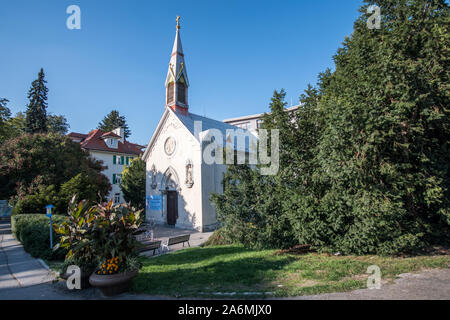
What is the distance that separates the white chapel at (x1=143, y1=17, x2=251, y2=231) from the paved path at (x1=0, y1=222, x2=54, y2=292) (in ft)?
33.6

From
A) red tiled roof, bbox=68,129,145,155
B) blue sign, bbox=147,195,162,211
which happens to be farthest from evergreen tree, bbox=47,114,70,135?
blue sign, bbox=147,195,162,211

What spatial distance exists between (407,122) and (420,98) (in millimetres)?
776

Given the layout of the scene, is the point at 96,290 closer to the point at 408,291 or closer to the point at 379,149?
the point at 408,291

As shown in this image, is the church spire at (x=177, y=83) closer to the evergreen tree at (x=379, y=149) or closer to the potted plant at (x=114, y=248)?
the evergreen tree at (x=379, y=149)

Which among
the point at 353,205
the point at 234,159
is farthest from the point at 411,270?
the point at 234,159

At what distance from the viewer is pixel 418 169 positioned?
805 cm

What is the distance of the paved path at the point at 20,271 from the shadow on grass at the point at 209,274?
10.8 feet

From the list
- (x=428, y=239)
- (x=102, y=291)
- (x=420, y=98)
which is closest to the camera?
(x=102, y=291)

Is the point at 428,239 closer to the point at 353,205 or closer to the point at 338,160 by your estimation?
the point at 353,205

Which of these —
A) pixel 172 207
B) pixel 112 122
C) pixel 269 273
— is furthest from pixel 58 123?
pixel 269 273

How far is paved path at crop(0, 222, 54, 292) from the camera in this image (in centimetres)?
720

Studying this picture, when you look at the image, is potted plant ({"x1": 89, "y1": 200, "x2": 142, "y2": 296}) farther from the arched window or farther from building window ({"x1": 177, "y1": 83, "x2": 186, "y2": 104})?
building window ({"x1": 177, "y1": 83, "x2": 186, "y2": 104})

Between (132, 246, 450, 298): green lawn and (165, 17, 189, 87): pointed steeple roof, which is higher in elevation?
(165, 17, 189, 87): pointed steeple roof

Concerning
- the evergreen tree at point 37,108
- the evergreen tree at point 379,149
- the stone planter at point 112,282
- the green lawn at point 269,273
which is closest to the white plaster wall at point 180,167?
the green lawn at point 269,273
